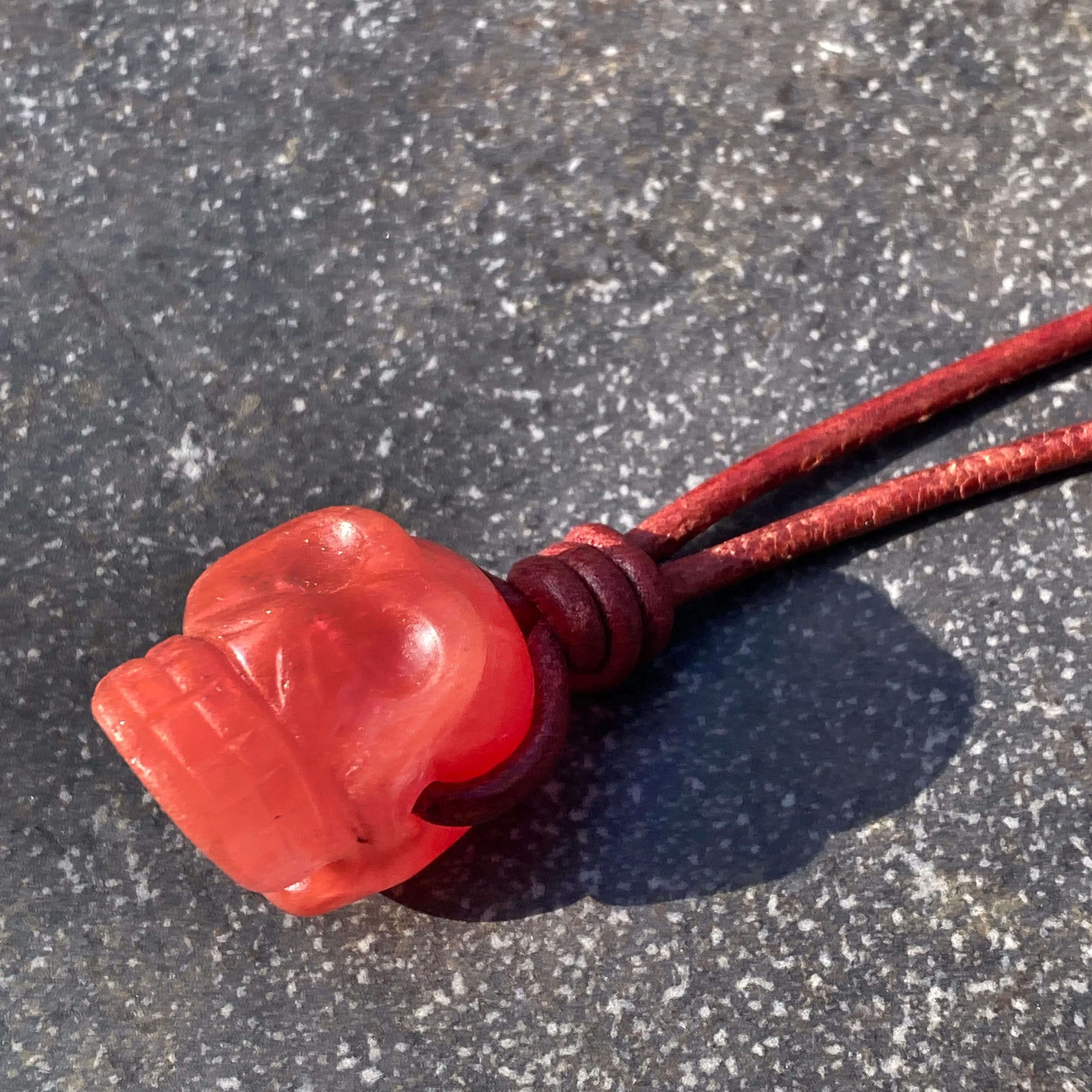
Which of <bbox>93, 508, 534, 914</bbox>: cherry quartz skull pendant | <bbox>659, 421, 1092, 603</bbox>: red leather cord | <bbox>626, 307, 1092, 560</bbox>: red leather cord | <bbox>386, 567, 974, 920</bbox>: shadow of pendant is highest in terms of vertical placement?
<bbox>93, 508, 534, 914</bbox>: cherry quartz skull pendant

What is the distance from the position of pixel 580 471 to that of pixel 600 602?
173mm

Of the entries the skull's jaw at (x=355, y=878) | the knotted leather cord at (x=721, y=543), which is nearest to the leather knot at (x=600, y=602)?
the knotted leather cord at (x=721, y=543)

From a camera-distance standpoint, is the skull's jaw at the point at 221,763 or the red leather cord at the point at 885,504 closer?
the skull's jaw at the point at 221,763

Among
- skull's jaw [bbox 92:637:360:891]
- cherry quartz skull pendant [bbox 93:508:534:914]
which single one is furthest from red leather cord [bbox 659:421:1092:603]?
skull's jaw [bbox 92:637:360:891]

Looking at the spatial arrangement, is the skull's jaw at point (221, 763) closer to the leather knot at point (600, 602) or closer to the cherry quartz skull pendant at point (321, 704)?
the cherry quartz skull pendant at point (321, 704)

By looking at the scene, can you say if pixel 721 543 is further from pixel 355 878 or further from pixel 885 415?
pixel 355 878

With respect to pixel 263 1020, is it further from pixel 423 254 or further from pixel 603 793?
pixel 423 254

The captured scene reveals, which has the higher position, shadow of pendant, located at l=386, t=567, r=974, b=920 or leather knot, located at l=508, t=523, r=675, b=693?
leather knot, located at l=508, t=523, r=675, b=693

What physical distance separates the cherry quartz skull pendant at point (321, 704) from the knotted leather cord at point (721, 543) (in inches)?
1.3

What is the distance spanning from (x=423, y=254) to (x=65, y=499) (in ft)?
1.13

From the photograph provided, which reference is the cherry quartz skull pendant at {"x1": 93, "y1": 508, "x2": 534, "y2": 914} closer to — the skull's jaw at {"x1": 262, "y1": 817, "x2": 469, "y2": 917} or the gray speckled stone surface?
the skull's jaw at {"x1": 262, "y1": 817, "x2": 469, "y2": 917}

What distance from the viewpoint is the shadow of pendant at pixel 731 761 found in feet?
2.45

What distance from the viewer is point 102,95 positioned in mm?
952

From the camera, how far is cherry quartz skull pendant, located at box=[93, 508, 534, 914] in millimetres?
600
